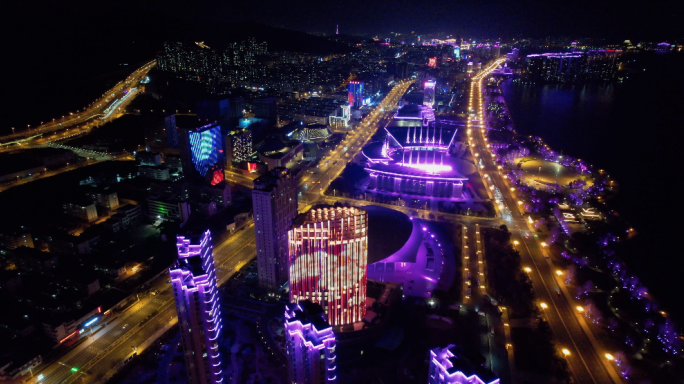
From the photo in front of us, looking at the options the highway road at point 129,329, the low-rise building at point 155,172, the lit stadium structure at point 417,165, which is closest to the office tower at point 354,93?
the lit stadium structure at point 417,165

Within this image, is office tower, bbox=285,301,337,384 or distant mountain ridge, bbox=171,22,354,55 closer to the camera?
office tower, bbox=285,301,337,384

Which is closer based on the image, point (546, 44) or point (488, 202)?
point (488, 202)

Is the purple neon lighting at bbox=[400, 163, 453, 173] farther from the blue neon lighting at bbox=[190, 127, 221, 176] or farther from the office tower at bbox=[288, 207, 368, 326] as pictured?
the office tower at bbox=[288, 207, 368, 326]

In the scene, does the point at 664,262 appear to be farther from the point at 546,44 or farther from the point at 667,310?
the point at 546,44

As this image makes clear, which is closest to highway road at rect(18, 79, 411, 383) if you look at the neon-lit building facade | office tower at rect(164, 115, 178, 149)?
the neon-lit building facade

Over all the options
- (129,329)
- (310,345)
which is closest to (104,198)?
(129,329)

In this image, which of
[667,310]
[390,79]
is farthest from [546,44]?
[667,310]
